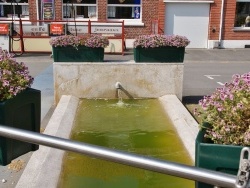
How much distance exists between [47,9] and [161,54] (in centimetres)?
1265

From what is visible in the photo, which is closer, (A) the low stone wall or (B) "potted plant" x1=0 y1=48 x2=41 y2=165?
(B) "potted plant" x1=0 y1=48 x2=41 y2=165

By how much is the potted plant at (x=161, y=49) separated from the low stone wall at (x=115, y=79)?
0.16 meters

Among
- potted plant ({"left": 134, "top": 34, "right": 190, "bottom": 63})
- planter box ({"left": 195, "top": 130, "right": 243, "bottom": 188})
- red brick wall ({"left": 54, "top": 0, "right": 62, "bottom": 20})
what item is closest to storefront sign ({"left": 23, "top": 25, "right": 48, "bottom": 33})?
red brick wall ({"left": 54, "top": 0, "right": 62, "bottom": 20})

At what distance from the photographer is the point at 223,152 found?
208 cm

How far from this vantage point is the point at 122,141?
20.5 ft

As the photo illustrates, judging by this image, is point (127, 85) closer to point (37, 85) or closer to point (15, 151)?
point (37, 85)

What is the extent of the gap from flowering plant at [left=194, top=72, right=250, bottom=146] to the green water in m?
2.32

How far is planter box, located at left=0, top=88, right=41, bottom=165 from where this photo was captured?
2.80 m

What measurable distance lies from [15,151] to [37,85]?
7.97m

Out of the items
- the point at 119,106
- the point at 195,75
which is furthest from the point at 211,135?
the point at 195,75

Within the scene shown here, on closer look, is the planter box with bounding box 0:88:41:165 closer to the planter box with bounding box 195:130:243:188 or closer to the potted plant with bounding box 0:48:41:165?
the potted plant with bounding box 0:48:41:165

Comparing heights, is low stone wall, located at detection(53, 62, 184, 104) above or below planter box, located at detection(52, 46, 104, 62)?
below

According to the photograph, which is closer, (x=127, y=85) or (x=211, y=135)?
(x=211, y=135)

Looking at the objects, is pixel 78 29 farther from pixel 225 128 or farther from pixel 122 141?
pixel 225 128
